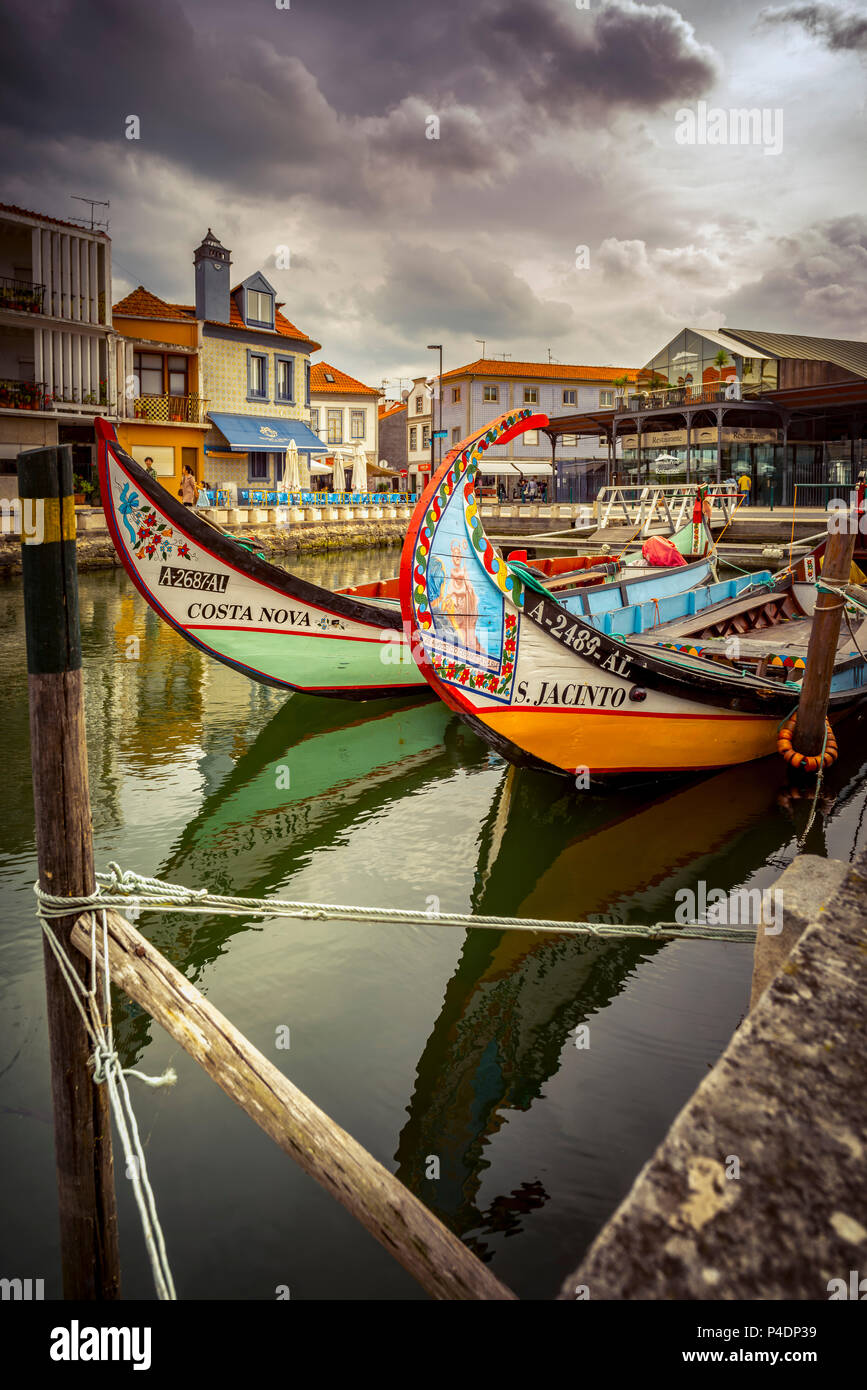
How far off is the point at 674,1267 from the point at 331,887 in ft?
17.9

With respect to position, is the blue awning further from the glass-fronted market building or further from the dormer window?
the glass-fronted market building

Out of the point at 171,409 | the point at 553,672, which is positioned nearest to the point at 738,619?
the point at 553,672

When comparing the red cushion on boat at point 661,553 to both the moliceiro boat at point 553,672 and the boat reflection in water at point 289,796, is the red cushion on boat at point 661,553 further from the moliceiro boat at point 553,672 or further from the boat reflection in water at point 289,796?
Answer: the moliceiro boat at point 553,672

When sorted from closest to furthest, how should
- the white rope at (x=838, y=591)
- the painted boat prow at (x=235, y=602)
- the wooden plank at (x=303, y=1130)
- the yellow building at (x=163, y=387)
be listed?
the wooden plank at (x=303, y=1130)
the white rope at (x=838, y=591)
the painted boat prow at (x=235, y=602)
the yellow building at (x=163, y=387)

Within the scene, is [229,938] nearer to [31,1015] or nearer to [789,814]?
[31,1015]

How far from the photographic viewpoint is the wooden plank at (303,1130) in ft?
7.50

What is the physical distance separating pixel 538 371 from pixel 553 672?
177 ft

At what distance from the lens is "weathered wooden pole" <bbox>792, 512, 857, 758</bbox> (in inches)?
301

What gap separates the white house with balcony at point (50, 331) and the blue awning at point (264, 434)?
6.02 metres

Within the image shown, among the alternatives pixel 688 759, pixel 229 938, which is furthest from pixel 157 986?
pixel 688 759

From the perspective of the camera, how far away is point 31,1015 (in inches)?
187

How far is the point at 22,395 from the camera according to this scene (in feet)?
86.7

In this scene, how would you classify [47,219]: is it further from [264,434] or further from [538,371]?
[538,371]
